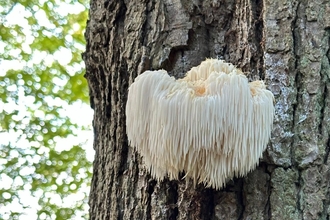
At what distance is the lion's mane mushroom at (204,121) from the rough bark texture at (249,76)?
0.57 feet

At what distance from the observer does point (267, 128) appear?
1312 millimetres

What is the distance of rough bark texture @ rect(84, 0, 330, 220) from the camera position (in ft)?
4.80

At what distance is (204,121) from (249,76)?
1.53 ft

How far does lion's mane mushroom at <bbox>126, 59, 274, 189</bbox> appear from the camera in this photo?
121 centimetres

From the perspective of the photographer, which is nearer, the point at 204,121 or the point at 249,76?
the point at 204,121

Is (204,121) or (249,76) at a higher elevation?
(249,76)

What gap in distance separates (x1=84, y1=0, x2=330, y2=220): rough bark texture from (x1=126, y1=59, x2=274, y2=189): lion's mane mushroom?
0.57 feet

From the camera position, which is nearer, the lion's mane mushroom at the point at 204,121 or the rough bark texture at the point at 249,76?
the lion's mane mushroom at the point at 204,121

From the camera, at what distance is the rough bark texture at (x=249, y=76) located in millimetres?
1463

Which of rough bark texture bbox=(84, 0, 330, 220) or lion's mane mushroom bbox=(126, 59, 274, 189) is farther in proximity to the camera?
rough bark texture bbox=(84, 0, 330, 220)

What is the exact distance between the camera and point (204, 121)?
1211 millimetres

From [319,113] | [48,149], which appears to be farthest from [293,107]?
[48,149]

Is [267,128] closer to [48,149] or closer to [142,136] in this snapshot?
[142,136]

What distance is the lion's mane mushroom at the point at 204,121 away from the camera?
121cm
